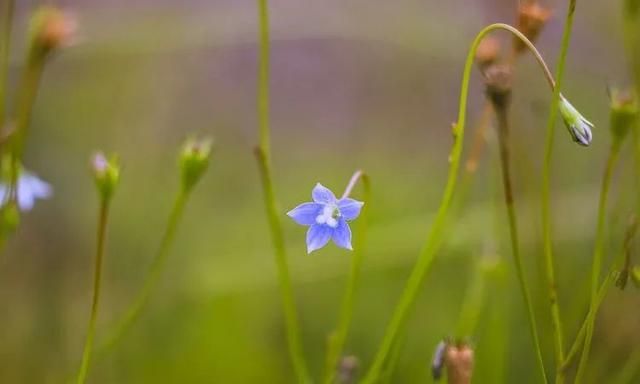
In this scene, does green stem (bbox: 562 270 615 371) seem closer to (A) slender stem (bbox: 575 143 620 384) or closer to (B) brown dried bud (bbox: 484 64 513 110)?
(A) slender stem (bbox: 575 143 620 384)

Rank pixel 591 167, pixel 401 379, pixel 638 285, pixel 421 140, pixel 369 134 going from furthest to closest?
pixel 421 140 → pixel 369 134 → pixel 591 167 → pixel 401 379 → pixel 638 285

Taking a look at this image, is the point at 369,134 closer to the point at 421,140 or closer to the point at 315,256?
the point at 421,140

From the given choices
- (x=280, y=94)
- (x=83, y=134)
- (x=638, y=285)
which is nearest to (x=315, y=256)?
(x=83, y=134)

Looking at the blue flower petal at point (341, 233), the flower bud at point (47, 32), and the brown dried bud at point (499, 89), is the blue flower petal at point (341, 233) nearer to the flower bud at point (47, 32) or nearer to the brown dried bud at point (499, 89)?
the brown dried bud at point (499, 89)

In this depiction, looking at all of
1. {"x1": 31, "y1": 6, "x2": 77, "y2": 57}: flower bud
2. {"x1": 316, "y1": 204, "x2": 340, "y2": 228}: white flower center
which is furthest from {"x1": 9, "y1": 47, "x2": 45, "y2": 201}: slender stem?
{"x1": 316, "y1": 204, "x2": 340, "y2": 228}: white flower center

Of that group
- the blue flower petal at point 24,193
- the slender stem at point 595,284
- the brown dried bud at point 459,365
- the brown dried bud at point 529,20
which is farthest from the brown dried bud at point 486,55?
the blue flower petal at point 24,193

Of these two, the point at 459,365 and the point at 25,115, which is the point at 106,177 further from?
the point at 459,365

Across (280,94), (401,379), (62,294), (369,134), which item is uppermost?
(280,94)
